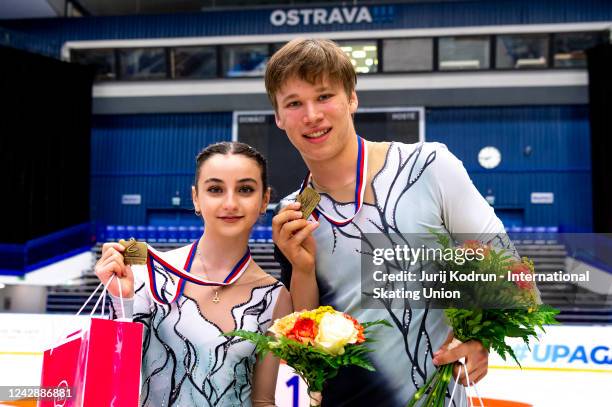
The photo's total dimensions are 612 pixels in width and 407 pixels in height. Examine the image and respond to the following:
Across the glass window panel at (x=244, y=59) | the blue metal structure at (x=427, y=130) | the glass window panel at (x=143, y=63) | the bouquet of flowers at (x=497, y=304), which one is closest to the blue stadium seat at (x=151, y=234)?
the blue metal structure at (x=427, y=130)

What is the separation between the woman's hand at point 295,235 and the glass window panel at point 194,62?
1388cm

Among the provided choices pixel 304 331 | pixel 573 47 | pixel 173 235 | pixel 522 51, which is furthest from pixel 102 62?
pixel 304 331

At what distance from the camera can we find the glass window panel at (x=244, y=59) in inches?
582

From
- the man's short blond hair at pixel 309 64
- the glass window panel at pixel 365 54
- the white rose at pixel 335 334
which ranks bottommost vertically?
the white rose at pixel 335 334

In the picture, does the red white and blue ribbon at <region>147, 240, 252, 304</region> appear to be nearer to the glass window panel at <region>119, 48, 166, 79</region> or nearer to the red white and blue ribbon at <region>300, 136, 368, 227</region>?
the red white and blue ribbon at <region>300, 136, 368, 227</region>

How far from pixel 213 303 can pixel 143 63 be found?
14451 millimetres

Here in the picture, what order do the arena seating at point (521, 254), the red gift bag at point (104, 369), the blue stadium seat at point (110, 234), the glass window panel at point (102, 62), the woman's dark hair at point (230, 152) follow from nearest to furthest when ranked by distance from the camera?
the red gift bag at point (104, 369) < the arena seating at point (521, 254) < the woman's dark hair at point (230, 152) < the blue stadium seat at point (110, 234) < the glass window panel at point (102, 62)

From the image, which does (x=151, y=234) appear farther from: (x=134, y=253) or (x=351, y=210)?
(x=351, y=210)

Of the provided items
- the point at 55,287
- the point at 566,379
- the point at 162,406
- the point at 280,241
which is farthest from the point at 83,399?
the point at 55,287

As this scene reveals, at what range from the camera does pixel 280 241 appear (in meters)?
1.69

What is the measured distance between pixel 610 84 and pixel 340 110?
1317 cm

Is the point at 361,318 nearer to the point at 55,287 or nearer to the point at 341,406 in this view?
the point at 341,406

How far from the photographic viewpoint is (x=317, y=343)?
54.8 inches

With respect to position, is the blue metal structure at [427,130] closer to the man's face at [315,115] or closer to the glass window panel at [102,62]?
the glass window panel at [102,62]
